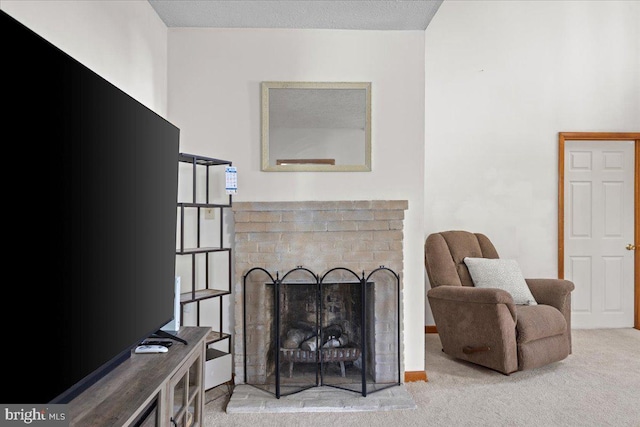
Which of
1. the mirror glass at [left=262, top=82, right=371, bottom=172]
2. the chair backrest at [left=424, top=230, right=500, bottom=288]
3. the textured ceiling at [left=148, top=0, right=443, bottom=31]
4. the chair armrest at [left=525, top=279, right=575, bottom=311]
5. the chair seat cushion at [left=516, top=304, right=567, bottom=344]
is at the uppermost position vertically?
the textured ceiling at [left=148, top=0, right=443, bottom=31]

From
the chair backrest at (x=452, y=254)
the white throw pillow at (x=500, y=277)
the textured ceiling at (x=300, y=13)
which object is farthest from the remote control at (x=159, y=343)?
the white throw pillow at (x=500, y=277)

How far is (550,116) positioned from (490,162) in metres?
0.78

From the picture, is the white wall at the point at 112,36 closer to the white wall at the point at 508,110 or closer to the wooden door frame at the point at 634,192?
the white wall at the point at 508,110

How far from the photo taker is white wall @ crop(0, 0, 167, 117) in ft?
5.67

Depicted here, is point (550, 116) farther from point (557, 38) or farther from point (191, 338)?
point (191, 338)

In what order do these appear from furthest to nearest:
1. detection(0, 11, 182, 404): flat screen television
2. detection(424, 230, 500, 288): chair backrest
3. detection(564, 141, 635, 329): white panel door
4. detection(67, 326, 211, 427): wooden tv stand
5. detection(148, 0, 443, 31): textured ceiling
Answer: detection(564, 141, 635, 329): white panel door < detection(424, 230, 500, 288): chair backrest < detection(148, 0, 443, 31): textured ceiling < detection(67, 326, 211, 427): wooden tv stand < detection(0, 11, 182, 404): flat screen television

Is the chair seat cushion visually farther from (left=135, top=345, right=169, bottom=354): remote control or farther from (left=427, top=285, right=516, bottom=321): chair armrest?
(left=135, top=345, right=169, bottom=354): remote control

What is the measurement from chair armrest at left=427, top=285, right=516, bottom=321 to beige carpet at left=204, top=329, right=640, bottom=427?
49 centimetres

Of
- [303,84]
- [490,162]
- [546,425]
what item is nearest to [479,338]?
[546,425]

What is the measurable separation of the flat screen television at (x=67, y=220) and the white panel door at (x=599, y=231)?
4.37 meters

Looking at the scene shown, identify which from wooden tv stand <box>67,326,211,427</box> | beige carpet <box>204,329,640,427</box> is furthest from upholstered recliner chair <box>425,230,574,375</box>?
wooden tv stand <box>67,326,211,427</box>

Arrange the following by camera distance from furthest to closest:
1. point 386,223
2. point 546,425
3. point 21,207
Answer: point 386,223
point 546,425
point 21,207

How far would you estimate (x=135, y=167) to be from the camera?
65.1 inches

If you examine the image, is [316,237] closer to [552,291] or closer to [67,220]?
[552,291]
